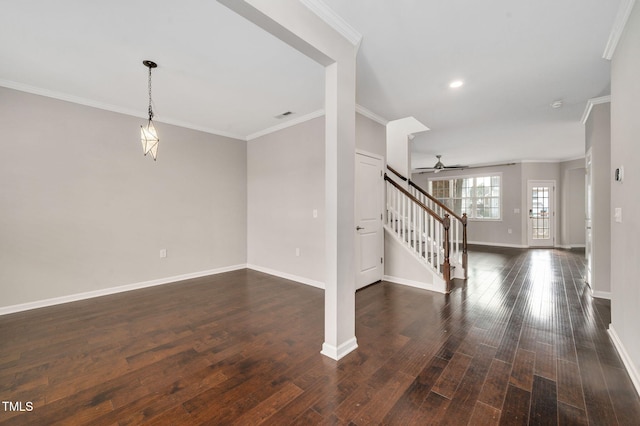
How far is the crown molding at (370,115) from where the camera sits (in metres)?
3.85

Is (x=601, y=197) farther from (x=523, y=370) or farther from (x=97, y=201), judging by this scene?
(x=97, y=201)

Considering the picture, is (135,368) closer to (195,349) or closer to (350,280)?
(195,349)

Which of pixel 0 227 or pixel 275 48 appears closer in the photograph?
pixel 275 48

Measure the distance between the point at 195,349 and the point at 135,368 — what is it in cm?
42

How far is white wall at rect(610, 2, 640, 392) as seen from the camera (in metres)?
1.83

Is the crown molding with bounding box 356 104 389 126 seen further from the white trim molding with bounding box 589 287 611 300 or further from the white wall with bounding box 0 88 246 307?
the white trim molding with bounding box 589 287 611 300

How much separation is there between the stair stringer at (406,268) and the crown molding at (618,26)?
113 inches

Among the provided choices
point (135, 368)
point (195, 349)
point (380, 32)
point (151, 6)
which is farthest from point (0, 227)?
point (380, 32)

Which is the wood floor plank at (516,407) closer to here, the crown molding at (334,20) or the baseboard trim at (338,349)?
the baseboard trim at (338,349)

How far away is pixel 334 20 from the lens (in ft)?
6.75

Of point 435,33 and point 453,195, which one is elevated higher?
point 435,33

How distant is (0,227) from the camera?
9.96ft

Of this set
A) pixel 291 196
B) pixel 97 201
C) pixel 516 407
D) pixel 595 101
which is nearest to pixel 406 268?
pixel 291 196

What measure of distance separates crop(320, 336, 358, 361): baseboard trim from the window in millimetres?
8325
